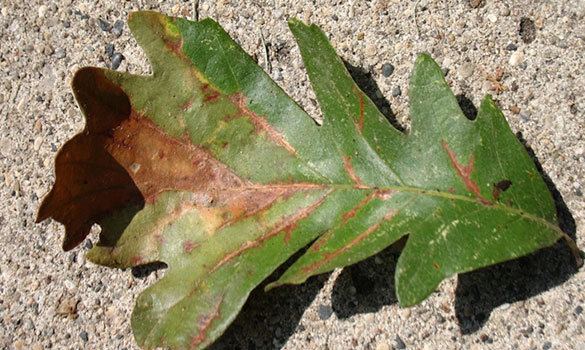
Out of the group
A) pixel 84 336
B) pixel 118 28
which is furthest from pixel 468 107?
pixel 84 336

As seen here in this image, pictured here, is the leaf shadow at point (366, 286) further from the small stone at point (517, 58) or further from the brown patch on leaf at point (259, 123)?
the small stone at point (517, 58)

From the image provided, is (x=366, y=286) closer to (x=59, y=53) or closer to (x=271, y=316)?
(x=271, y=316)

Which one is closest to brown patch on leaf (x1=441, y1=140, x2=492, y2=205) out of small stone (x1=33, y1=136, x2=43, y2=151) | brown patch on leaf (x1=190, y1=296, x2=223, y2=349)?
brown patch on leaf (x1=190, y1=296, x2=223, y2=349)

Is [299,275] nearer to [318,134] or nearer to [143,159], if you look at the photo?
[318,134]

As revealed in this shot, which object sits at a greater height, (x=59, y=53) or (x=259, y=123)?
(x=59, y=53)

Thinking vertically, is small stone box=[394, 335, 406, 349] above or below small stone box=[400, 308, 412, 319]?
below

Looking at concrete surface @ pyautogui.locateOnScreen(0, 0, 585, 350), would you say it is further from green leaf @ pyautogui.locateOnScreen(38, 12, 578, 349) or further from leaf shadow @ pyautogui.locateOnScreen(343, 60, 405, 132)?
green leaf @ pyautogui.locateOnScreen(38, 12, 578, 349)
